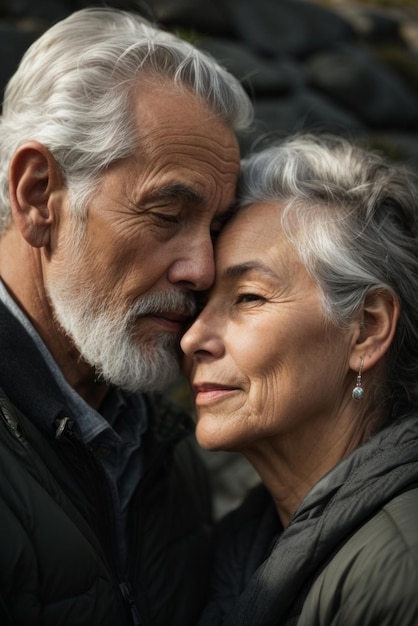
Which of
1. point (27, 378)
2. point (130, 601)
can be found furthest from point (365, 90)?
point (130, 601)

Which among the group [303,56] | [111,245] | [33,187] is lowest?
[303,56]

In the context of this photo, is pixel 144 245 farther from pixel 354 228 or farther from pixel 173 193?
pixel 354 228

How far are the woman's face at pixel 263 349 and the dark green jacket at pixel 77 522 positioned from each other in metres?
0.42

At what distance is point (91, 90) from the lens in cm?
280

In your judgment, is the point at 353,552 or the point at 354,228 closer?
the point at 353,552

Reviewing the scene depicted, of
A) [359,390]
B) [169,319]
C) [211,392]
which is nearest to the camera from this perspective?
[359,390]

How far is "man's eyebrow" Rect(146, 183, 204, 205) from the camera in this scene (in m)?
2.76

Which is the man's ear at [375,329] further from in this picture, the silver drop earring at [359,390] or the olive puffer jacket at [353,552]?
the olive puffer jacket at [353,552]

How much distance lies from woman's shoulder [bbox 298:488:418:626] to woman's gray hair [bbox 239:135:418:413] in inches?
24.0

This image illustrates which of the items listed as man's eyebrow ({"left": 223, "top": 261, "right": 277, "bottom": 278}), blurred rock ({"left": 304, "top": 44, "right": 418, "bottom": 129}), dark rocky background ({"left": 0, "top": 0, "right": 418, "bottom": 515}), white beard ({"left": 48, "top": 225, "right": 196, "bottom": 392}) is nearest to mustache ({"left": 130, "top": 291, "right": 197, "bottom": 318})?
white beard ({"left": 48, "top": 225, "right": 196, "bottom": 392})

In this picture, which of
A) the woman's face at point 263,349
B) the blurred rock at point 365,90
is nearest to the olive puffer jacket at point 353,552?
the woman's face at point 263,349

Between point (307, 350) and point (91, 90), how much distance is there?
1.19 meters

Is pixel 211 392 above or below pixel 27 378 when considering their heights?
below

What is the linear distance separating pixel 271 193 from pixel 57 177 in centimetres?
78
